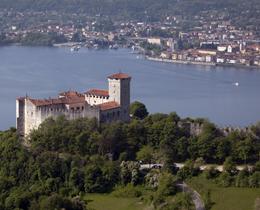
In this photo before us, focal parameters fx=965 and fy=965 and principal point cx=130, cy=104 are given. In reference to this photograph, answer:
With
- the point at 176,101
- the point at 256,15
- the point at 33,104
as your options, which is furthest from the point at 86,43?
the point at 33,104

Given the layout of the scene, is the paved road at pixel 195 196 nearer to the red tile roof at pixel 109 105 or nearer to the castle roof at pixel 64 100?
the red tile roof at pixel 109 105

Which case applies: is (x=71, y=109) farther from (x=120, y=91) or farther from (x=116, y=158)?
(x=116, y=158)

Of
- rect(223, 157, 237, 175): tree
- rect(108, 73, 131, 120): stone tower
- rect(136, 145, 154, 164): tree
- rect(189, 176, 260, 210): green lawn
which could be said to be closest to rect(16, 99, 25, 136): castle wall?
rect(108, 73, 131, 120): stone tower

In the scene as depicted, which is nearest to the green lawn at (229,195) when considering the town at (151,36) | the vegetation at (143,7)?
the town at (151,36)

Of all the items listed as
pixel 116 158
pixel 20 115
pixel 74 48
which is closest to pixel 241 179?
pixel 116 158

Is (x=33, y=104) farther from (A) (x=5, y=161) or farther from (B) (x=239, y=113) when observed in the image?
(B) (x=239, y=113)
